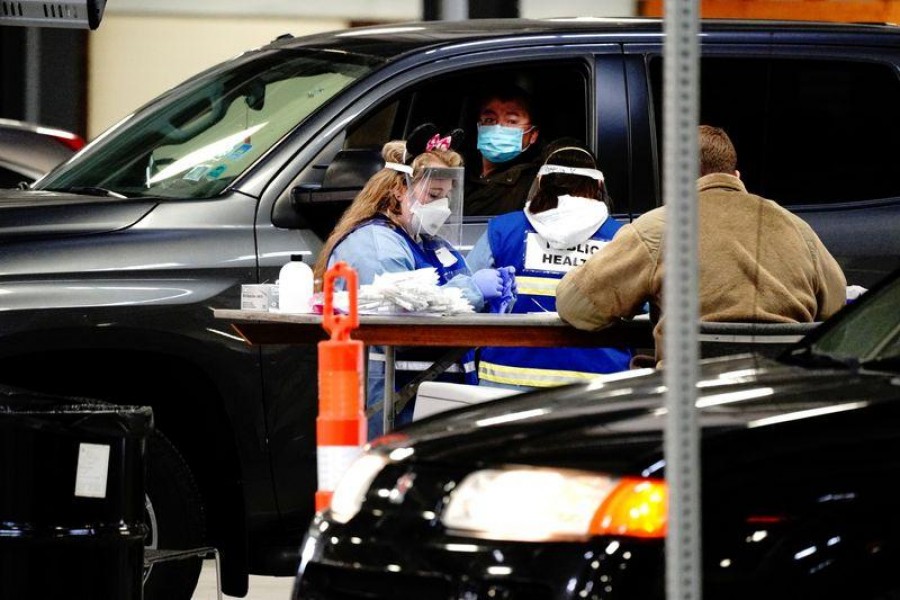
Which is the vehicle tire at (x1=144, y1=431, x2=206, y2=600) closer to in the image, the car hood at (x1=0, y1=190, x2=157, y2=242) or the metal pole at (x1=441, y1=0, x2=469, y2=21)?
the car hood at (x1=0, y1=190, x2=157, y2=242)

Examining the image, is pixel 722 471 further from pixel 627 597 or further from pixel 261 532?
pixel 261 532

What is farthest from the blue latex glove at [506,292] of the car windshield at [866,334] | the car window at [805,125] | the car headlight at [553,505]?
the car headlight at [553,505]

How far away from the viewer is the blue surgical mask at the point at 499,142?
792cm

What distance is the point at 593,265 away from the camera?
21.3 feet

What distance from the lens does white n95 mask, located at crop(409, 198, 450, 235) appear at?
7187 mm

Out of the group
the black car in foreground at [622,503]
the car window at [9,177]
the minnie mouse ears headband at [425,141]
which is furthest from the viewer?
the car window at [9,177]

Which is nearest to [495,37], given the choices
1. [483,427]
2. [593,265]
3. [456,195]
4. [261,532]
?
Result: [456,195]

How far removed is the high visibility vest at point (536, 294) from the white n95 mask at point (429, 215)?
176 millimetres

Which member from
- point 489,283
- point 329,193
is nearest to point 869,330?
point 489,283

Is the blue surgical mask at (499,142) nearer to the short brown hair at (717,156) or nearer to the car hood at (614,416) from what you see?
the short brown hair at (717,156)

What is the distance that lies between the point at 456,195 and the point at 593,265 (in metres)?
0.95

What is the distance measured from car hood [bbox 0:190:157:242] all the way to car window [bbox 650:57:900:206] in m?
2.08

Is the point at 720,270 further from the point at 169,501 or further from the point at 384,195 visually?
the point at 169,501

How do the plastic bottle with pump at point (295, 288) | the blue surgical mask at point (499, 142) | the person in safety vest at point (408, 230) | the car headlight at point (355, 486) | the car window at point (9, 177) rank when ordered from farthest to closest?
the car window at point (9, 177)
the blue surgical mask at point (499, 142)
the person in safety vest at point (408, 230)
the plastic bottle with pump at point (295, 288)
the car headlight at point (355, 486)
